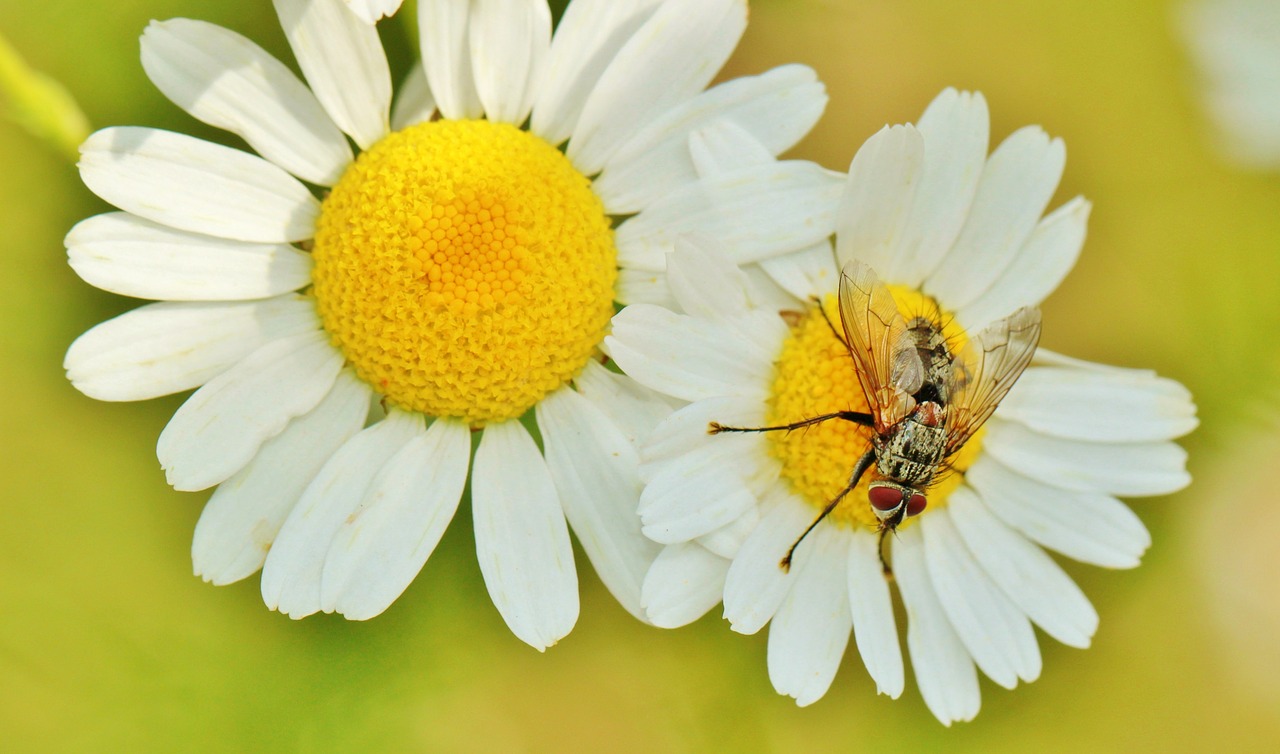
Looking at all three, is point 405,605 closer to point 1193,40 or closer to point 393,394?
point 393,394

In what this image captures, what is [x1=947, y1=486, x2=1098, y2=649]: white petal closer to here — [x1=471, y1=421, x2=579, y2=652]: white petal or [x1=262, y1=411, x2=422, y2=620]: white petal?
[x1=471, y1=421, x2=579, y2=652]: white petal

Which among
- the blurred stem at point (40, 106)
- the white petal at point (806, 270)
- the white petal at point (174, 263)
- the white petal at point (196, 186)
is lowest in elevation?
the white petal at point (806, 270)

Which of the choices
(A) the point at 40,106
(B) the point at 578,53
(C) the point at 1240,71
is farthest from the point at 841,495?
(C) the point at 1240,71

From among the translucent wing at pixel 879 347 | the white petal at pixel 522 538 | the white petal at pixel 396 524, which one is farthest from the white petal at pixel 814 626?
the white petal at pixel 396 524

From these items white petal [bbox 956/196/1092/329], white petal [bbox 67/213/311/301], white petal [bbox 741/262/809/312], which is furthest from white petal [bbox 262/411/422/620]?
white petal [bbox 956/196/1092/329]

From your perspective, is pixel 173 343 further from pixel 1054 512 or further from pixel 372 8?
pixel 1054 512

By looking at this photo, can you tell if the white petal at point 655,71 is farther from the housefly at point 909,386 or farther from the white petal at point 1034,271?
the white petal at point 1034,271

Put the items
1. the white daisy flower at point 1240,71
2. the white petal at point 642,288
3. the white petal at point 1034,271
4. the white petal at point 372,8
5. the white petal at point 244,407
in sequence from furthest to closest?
the white daisy flower at point 1240,71
the white petal at point 1034,271
the white petal at point 642,288
the white petal at point 244,407
the white petal at point 372,8
